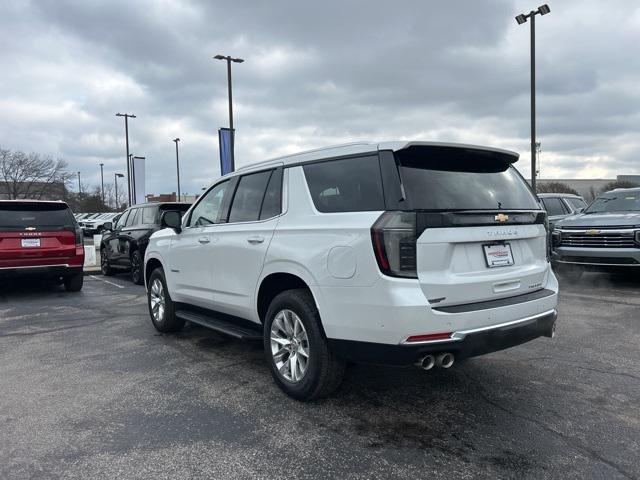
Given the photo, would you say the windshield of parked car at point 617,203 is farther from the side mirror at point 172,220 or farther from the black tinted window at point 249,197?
the side mirror at point 172,220

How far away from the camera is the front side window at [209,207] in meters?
5.15

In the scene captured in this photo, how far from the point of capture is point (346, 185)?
363 centimetres

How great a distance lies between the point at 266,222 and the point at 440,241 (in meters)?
1.57

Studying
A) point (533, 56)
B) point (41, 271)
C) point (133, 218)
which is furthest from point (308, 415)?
point (533, 56)

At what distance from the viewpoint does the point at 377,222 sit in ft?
10.5

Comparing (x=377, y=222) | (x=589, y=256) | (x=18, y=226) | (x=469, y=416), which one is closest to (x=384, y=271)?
(x=377, y=222)

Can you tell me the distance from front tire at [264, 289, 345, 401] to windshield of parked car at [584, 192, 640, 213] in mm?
8328

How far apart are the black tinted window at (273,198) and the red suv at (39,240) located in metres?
6.43

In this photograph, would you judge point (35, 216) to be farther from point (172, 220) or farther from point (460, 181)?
point (460, 181)

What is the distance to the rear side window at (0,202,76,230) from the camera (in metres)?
8.87

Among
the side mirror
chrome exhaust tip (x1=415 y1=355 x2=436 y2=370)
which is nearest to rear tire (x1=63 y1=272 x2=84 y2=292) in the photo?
the side mirror

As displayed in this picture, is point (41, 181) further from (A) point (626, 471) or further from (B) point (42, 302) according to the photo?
(A) point (626, 471)

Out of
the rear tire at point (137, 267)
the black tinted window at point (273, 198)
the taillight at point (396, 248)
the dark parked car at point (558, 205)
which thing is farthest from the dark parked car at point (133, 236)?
the dark parked car at point (558, 205)

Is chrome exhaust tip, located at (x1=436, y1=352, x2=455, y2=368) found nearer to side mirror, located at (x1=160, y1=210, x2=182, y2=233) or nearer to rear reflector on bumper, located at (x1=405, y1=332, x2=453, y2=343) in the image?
rear reflector on bumper, located at (x1=405, y1=332, x2=453, y2=343)
